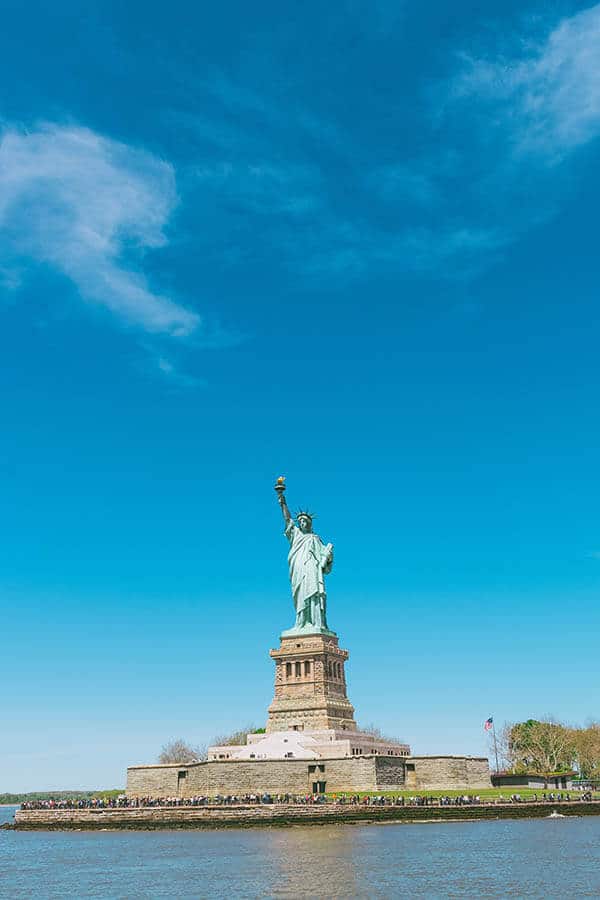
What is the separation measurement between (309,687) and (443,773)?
12.6 m

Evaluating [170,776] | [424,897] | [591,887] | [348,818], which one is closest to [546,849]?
[591,887]

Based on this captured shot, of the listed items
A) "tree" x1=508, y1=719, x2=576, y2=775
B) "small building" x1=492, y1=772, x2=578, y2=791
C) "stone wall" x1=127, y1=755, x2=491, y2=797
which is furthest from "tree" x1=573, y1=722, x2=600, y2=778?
"stone wall" x1=127, y1=755, x2=491, y2=797

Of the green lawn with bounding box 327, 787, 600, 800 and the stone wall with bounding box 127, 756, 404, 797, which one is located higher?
the stone wall with bounding box 127, 756, 404, 797

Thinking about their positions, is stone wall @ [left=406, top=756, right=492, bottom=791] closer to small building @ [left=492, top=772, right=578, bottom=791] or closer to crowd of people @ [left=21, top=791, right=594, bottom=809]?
crowd of people @ [left=21, top=791, right=594, bottom=809]

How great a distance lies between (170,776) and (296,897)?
3698 centimetres

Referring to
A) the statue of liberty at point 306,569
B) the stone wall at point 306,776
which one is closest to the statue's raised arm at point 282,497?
the statue of liberty at point 306,569

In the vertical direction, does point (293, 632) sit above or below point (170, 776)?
above

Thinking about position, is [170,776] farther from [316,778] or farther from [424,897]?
[424,897]

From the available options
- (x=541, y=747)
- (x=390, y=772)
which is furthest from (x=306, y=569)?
(x=541, y=747)

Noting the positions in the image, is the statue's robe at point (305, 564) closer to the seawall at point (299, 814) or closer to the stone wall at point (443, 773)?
the stone wall at point (443, 773)

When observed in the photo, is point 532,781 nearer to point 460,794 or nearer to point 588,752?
point 460,794

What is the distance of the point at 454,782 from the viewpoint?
60.0m

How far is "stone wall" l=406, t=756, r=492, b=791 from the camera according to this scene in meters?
60.2

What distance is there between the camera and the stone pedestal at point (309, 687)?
67.4 meters
